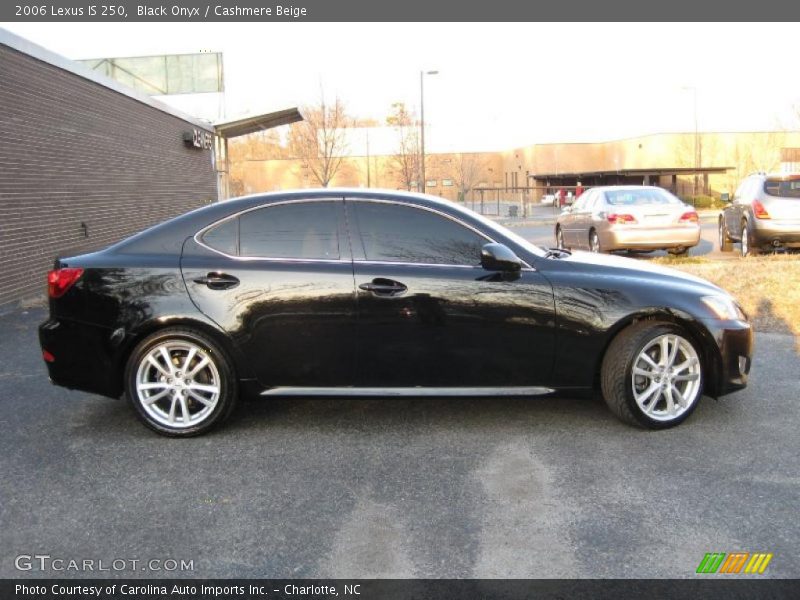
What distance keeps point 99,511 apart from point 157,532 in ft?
1.42

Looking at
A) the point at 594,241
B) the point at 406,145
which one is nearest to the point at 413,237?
the point at 594,241

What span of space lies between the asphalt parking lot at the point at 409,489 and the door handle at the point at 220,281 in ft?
3.16

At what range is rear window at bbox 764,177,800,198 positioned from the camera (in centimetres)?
1243

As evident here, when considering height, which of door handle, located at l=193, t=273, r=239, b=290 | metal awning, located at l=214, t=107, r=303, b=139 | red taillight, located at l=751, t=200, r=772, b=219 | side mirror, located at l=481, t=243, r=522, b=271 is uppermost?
metal awning, located at l=214, t=107, r=303, b=139

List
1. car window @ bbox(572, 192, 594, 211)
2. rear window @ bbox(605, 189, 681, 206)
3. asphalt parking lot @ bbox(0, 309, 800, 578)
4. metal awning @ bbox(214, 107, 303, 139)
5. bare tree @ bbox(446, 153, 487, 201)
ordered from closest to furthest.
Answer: asphalt parking lot @ bbox(0, 309, 800, 578), rear window @ bbox(605, 189, 681, 206), car window @ bbox(572, 192, 594, 211), metal awning @ bbox(214, 107, 303, 139), bare tree @ bbox(446, 153, 487, 201)

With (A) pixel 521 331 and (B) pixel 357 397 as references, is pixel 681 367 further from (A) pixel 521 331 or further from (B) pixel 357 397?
(B) pixel 357 397

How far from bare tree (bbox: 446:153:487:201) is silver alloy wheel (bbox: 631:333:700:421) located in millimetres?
44082

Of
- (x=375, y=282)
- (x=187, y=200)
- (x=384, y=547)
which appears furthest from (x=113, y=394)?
(x=187, y=200)

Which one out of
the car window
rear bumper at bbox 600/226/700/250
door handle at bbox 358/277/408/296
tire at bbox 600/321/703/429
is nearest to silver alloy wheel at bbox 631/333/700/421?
tire at bbox 600/321/703/429

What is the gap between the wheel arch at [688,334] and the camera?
14.7ft

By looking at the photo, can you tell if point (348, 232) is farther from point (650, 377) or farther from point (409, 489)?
point (650, 377)

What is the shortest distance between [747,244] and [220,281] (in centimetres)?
1142

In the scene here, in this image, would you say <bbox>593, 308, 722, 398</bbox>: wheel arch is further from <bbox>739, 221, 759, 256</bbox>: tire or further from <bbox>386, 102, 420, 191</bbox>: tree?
<bbox>386, 102, 420, 191</bbox>: tree

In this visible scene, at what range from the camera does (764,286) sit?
346 inches
